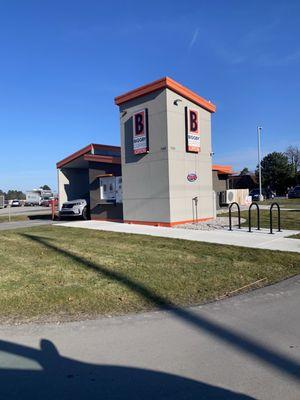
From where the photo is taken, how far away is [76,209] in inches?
874

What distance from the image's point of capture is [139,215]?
17484mm

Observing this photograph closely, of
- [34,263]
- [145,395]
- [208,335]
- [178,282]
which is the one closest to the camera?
[145,395]

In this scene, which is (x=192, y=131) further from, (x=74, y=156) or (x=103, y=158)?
(x=74, y=156)

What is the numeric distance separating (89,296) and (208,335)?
2.18 meters

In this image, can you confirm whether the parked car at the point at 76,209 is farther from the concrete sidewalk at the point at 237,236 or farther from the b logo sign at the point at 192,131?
the b logo sign at the point at 192,131

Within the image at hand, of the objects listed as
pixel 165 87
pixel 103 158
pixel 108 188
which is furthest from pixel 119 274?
pixel 103 158

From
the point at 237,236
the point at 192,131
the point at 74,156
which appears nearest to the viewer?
the point at 237,236

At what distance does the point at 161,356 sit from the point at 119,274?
3.52 m

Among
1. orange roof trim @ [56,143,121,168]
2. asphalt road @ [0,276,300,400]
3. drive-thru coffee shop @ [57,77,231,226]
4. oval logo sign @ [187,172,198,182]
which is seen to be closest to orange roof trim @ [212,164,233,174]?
orange roof trim @ [56,143,121,168]

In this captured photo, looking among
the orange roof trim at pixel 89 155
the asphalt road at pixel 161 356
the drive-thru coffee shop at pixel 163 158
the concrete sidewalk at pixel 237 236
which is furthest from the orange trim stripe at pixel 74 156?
the asphalt road at pixel 161 356

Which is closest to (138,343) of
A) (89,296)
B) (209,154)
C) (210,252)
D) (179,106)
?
(89,296)

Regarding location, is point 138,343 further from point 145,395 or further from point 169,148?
point 169,148

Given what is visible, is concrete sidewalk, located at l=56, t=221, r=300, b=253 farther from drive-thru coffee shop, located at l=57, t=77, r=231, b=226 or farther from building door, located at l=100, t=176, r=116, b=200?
→ building door, located at l=100, t=176, r=116, b=200

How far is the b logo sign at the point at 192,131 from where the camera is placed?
1694 centimetres
